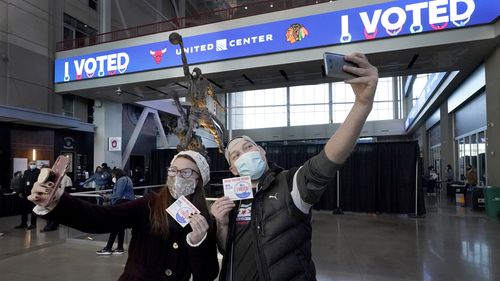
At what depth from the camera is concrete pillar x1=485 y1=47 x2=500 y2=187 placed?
401 inches

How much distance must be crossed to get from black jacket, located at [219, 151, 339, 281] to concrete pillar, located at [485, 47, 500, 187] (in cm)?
1084

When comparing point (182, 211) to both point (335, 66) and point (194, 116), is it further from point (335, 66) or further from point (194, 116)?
point (194, 116)

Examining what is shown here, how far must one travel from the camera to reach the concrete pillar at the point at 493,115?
1020cm

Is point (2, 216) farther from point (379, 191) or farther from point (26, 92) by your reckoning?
point (379, 191)

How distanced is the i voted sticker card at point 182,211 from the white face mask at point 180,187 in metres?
0.22

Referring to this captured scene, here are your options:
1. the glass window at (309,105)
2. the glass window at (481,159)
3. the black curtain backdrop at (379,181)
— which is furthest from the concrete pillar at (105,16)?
the glass window at (309,105)

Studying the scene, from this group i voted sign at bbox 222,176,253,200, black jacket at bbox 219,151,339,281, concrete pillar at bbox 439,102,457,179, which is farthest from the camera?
concrete pillar at bbox 439,102,457,179

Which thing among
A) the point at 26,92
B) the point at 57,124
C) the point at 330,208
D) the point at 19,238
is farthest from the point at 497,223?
the point at 26,92

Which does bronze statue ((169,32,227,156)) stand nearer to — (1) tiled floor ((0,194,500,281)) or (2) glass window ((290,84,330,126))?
(1) tiled floor ((0,194,500,281))

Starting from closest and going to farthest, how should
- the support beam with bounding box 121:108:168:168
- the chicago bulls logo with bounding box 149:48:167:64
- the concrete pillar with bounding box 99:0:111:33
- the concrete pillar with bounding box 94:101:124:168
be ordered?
the chicago bulls logo with bounding box 149:48:167:64, the concrete pillar with bounding box 94:101:124:168, the concrete pillar with bounding box 99:0:111:33, the support beam with bounding box 121:108:168:168

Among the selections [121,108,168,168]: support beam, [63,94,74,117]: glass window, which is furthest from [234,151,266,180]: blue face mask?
[121,108,168,168]: support beam

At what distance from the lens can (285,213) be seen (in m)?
1.58

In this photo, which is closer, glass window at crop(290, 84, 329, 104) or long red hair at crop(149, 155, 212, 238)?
long red hair at crop(149, 155, 212, 238)

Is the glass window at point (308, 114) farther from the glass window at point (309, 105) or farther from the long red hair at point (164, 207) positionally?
the long red hair at point (164, 207)
